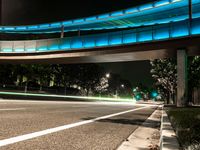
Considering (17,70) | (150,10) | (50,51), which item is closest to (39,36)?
(17,70)

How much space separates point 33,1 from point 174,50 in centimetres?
4227

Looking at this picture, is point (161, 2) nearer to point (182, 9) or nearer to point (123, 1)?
point (182, 9)

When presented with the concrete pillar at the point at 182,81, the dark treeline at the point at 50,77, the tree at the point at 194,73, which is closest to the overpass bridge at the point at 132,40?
the concrete pillar at the point at 182,81

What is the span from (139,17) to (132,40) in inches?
304

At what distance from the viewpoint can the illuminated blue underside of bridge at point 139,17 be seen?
41.8 metres

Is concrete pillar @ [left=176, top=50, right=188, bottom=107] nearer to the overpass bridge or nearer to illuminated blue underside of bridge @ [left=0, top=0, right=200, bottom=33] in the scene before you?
the overpass bridge

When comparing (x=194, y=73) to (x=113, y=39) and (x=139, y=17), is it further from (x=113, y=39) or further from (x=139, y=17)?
(x=139, y=17)

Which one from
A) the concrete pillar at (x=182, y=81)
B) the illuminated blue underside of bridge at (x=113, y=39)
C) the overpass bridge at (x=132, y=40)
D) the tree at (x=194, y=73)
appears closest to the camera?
the concrete pillar at (x=182, y=81)

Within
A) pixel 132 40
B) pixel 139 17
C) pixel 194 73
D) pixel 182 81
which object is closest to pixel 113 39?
pixel 132 40

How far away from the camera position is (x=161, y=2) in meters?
42.2

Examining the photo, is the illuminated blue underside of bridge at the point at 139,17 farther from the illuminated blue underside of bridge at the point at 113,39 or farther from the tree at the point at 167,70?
the tree at the point at 167,70

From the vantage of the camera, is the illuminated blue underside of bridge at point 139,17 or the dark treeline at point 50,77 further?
the dark treeline at point 50,77

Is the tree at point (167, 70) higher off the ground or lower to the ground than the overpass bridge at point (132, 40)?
lower

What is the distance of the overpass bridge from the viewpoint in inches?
1427
